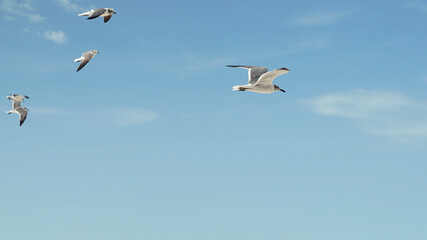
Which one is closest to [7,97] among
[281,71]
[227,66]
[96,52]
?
[96,52]

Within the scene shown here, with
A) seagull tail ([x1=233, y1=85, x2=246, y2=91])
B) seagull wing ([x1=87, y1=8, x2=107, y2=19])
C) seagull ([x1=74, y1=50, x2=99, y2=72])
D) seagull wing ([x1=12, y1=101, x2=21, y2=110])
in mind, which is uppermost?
seagull wing ([x1=87, y1=8, x2=107, y2=19])

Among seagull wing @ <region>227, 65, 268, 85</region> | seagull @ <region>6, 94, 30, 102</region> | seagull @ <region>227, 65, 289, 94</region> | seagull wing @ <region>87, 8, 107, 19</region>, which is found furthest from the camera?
seagull @ <region>6, 94, 30, 102</region>

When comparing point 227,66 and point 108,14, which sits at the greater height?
point 108,14

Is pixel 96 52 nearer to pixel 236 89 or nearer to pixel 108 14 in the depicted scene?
pixel 108 14

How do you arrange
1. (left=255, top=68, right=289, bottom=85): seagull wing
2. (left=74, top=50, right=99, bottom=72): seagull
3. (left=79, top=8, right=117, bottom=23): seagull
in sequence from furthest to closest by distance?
(left=74, top=50, right=99, bottom=72): seagull < (left=79, top=8, right=117, bottom=23): seagull < (left=255, top=68, right=289, bottom=85): seagull wing

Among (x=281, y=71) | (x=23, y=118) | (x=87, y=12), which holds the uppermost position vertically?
(x=87, y=12)

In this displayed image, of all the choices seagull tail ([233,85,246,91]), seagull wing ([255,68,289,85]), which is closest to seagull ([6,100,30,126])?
seagull tail ([233,85,246,91])

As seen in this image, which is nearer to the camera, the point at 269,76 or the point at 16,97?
the point at 269,76

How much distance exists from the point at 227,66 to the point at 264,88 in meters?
2.56

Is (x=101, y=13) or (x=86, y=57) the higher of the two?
(x=101, y=13)

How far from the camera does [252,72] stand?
3403cm

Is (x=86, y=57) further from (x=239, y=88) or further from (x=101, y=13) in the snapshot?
(x=239, y=88)

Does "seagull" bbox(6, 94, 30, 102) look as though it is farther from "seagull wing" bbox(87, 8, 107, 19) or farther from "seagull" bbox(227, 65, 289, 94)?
"seagull" bbox(227, 65, 289, 94)

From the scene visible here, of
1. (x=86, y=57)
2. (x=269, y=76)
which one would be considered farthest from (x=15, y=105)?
(x=269, y=76)
